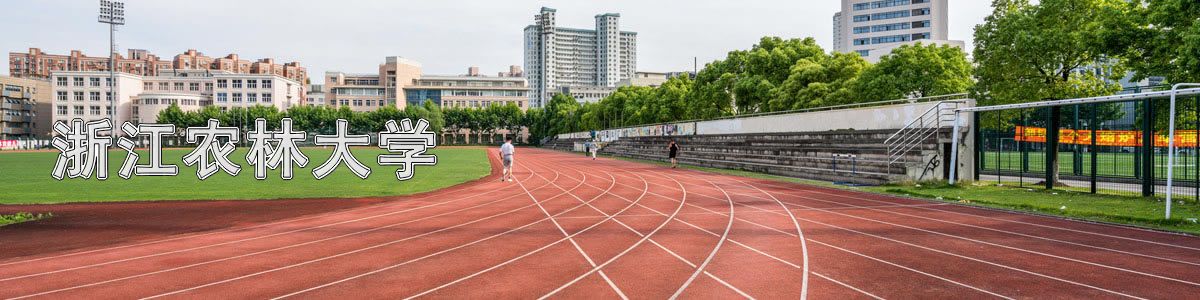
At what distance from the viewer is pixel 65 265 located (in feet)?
26.2

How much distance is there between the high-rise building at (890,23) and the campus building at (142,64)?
123647 millimetres

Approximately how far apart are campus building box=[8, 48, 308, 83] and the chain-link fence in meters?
150

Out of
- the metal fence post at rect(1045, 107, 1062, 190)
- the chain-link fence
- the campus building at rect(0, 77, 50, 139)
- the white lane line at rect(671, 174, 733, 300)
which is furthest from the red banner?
the campus building at rect(0, 77, 50, 139)

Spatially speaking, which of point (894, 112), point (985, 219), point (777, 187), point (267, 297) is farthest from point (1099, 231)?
point (894, 112)

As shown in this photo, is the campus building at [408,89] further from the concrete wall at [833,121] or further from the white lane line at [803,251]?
the white lane line at [803,251]

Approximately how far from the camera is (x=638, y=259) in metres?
8.07

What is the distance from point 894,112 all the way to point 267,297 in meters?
22.8

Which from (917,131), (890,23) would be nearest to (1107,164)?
(917,131)

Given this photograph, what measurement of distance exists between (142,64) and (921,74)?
605 ft

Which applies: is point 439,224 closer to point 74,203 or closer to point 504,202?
point 504,202

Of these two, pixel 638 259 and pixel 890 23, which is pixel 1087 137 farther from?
pixel 890 23

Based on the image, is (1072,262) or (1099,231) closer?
(1072,262)

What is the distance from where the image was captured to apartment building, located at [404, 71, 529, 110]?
128 m

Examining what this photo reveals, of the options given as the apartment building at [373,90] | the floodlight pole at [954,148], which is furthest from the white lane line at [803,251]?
the apartment building at [373,90]
